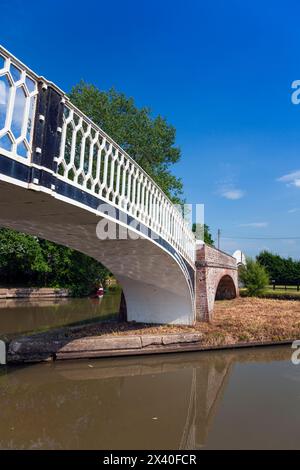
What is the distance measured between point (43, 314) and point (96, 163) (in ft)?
45.8

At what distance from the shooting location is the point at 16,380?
27.6 feet

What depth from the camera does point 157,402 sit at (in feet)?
24.6

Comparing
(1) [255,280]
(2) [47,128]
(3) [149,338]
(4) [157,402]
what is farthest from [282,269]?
→ (2) [47,128]

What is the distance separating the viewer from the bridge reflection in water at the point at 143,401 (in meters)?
5.92

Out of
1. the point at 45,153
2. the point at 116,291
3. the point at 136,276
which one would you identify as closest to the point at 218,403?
the point at 136,276

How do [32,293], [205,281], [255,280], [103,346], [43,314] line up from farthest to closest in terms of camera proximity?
[32,293], [255,280], [43,314], [205,281], [103,346]

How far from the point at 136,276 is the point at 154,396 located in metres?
4.48

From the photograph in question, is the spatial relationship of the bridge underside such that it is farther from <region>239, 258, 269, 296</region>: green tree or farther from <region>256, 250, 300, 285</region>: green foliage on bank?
<region>256, 250, 300, 285</region>: green foliage on bank

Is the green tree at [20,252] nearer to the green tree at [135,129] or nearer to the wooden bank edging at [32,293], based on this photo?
the wooden bank edging at [32,293]

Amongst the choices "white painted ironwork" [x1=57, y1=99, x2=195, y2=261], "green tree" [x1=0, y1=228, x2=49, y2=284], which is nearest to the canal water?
"white painted ironwork" [x1=57, y1=99, x2=195, y2=261]

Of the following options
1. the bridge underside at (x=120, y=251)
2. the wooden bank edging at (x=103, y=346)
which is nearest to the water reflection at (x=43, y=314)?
the wooden bank edging at (x=103, y=346)

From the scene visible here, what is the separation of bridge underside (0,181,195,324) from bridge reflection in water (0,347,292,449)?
2138 millimetres

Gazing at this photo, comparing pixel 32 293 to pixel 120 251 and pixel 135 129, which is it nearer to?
pixel 135 129

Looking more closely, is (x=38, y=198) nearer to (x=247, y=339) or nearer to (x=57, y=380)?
(x=57, y=380)
